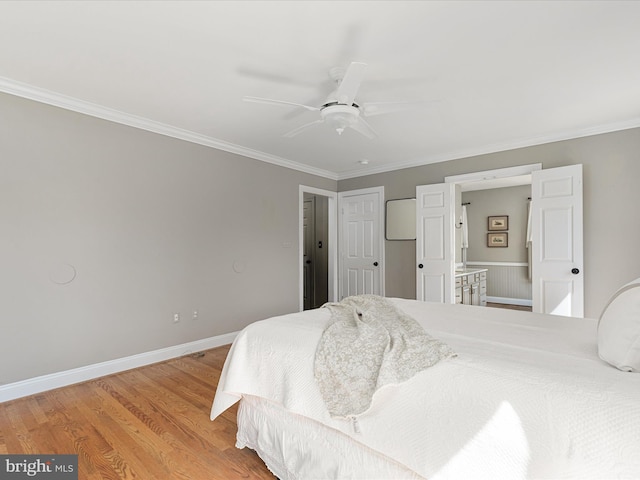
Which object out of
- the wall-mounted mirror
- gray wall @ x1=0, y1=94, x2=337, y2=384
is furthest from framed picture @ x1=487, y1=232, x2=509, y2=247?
gray wall @ x1=0, y1=94, x2=337, y2=384

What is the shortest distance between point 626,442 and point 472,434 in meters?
0.40

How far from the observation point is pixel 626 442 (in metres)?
0.90

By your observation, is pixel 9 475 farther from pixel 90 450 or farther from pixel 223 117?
pixel 223 117

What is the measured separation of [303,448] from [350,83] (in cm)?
204

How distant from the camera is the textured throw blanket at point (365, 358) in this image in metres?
1.30

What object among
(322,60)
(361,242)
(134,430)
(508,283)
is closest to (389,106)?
(322,60)

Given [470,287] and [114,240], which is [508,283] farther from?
[114,240]

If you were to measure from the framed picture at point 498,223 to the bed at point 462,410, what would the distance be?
18.5ft

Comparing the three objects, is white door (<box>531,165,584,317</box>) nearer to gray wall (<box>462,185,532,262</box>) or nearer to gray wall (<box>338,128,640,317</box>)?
gray wall (<box>338,128,640,317</box>)

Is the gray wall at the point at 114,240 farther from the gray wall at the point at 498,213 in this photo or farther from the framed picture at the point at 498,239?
the framed picture at the point at 498,239

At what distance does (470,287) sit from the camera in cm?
536

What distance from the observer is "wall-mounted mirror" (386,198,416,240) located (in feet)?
16.1

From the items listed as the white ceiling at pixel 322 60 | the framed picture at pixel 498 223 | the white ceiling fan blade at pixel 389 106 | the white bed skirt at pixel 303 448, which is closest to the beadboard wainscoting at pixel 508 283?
the framed picture at pixel 498 223

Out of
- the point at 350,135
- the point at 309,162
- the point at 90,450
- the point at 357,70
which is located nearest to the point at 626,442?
the point at 357,70
